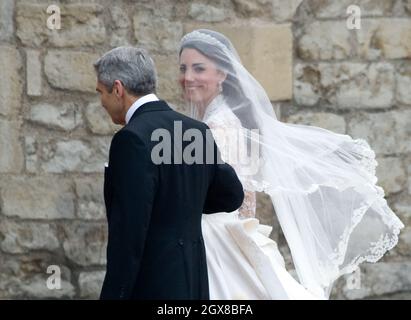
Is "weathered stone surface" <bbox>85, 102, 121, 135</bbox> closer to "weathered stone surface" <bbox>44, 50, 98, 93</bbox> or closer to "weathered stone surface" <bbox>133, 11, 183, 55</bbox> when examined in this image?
"weathered stone surface" <bbox>44, 50, 98, 93</bbox>

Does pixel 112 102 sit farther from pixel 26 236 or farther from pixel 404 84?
pixel 404 84

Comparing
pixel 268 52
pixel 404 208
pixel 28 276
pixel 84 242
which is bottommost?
pixel 28 276

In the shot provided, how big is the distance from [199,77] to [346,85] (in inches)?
58.7

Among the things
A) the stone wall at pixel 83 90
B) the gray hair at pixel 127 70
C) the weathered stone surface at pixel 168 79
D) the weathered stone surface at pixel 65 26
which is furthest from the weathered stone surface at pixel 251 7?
the gray hair at pixel 127 70

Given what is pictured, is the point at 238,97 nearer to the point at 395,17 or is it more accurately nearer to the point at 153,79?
the point at 153,79

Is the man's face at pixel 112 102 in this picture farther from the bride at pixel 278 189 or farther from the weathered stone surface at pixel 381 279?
the weathered stone surface at pixel 381 279

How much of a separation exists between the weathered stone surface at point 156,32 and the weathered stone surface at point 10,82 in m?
0.62

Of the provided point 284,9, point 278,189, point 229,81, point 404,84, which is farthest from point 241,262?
point 404,84

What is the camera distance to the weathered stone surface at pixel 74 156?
5289 millimetres

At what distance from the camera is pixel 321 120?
5.57 meters

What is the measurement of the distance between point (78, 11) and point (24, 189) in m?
0.93

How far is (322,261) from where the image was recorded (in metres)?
4.44
